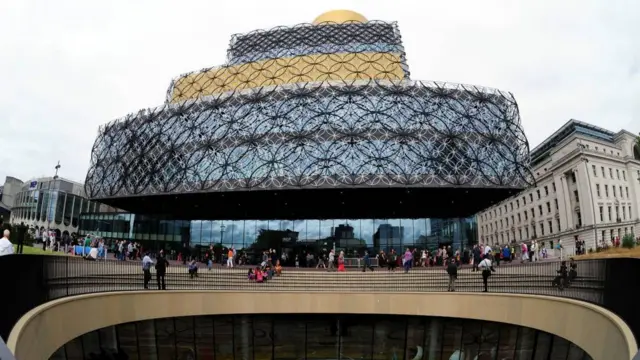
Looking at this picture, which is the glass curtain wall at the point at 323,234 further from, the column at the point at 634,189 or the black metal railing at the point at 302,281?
the column at the point at 634,189

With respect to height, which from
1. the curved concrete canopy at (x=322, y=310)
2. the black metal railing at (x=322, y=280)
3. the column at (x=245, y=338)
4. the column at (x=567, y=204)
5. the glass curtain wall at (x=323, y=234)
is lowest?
the column at (x=245, y=338)

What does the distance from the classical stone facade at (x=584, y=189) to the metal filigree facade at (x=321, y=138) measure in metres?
21.5

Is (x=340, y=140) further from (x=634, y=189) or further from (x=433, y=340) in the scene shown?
(x=634, y=189)

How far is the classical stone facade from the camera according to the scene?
62250 millimetres

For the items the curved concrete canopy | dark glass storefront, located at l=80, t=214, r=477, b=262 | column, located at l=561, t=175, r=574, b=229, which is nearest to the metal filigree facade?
dark glass storefront, located at l=80, t=214, r=477, b=262

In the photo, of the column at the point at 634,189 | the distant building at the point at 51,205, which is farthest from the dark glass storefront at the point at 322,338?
the distant building at the point at 51,205

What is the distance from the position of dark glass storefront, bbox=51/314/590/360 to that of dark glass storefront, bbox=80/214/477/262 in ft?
59.9

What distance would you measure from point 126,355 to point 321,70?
31.2 m

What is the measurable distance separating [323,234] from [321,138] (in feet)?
34.2

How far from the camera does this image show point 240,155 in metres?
37.4

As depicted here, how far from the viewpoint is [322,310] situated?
70.1 feet

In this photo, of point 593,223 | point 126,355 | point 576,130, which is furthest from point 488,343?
point 576,130

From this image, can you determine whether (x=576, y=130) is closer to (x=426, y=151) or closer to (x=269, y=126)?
(x=426, y=151)

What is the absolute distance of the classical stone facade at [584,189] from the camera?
6225 cm
